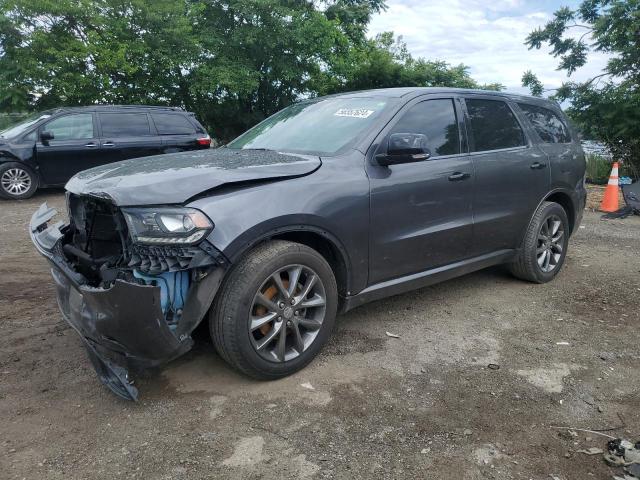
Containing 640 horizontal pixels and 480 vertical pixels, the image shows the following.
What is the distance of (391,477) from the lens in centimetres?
233

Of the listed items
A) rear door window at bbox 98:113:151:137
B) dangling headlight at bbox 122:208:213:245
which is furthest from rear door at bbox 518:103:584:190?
rear door window at bbox 98:113:151:137

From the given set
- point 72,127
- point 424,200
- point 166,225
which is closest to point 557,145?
point 424,200

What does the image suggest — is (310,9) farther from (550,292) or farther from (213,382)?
(213,382)

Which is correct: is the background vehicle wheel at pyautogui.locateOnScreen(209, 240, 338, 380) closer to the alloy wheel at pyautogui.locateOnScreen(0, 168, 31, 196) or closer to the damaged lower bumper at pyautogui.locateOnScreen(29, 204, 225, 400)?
the damaged lower bumper at pyautogui.locateOnScreen(29, 204, 225, 400)

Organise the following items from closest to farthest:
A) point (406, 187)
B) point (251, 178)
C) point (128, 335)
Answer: point (128, 335) < point (251, 178) < point (406, 187)

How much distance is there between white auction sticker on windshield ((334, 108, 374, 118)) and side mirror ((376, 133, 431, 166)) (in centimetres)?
37

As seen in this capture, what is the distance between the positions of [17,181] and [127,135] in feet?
7.06

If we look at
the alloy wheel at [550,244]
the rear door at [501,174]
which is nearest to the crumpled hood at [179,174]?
the rear door at [501,174]

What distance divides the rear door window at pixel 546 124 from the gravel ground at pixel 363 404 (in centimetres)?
169

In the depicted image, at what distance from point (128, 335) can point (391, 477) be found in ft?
4.65

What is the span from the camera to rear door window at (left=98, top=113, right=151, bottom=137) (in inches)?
402

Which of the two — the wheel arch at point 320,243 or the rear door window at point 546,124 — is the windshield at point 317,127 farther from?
the rear door window at point 546,124

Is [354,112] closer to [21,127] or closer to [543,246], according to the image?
[543,246]

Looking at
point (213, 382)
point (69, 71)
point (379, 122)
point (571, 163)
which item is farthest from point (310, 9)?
point (213, 382)
